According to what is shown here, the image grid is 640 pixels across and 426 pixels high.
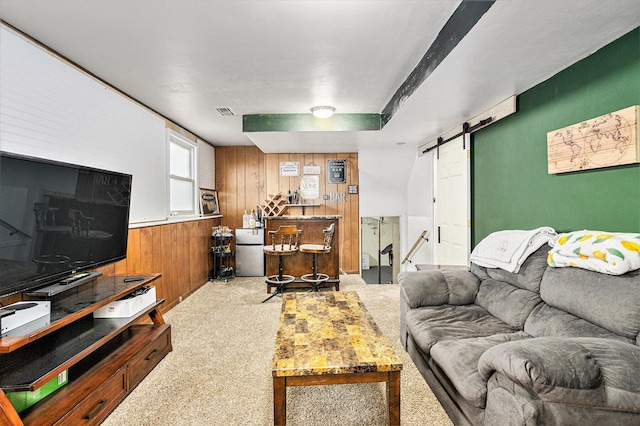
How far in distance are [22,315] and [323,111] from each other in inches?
127

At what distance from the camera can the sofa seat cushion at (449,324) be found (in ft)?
7.06

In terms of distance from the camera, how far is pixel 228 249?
572 centimetres

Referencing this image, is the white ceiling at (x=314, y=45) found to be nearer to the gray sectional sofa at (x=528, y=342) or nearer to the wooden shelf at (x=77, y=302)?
the gray sectional sofa at (x=528, y=342)

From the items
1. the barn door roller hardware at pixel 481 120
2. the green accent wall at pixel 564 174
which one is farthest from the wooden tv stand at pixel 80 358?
the barn door roller hardware at pixel 481 120

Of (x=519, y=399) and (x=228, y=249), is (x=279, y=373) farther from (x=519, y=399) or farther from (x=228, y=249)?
(x=228, y=249)

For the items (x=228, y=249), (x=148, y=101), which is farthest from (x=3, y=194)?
(x=228, y=249)

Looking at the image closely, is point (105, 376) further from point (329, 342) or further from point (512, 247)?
point (512, 247)

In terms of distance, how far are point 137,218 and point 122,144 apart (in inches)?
29.9

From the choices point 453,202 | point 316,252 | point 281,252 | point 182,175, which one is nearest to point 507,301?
point 453,202

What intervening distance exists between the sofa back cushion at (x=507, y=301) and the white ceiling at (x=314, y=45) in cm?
159

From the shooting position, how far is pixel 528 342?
147 cm

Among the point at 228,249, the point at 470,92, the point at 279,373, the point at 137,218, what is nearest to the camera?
the point at 279,373

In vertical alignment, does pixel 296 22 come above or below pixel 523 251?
above

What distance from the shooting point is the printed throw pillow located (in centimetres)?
166
